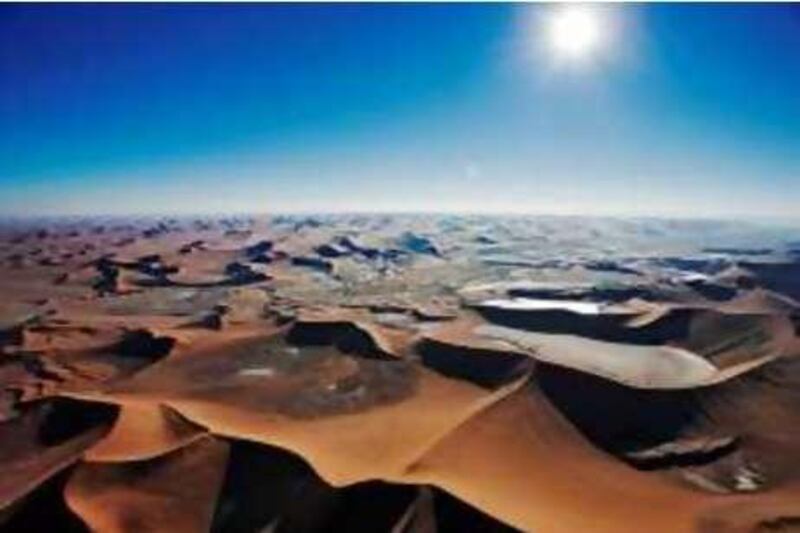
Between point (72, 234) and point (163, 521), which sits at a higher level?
point (163, 521)

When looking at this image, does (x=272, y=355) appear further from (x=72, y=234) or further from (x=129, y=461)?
(x=72, y=234)

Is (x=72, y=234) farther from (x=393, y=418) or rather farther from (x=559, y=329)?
(x=393, y=418)

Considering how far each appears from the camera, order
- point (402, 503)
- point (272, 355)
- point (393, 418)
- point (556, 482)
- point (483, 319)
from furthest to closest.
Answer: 1. point (483, 319)
2. point (272, 355)
3. point (393, 418)
4. point (556, 482)
5. point (402, 503)

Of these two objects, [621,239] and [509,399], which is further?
[621,239]

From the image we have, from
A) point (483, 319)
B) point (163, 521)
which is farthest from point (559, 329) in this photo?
point (163, 521)

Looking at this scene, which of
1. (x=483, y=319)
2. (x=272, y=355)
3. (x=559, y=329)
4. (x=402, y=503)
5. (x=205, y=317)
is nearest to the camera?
(x=402, y=503)

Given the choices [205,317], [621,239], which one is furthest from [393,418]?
[621,239]
